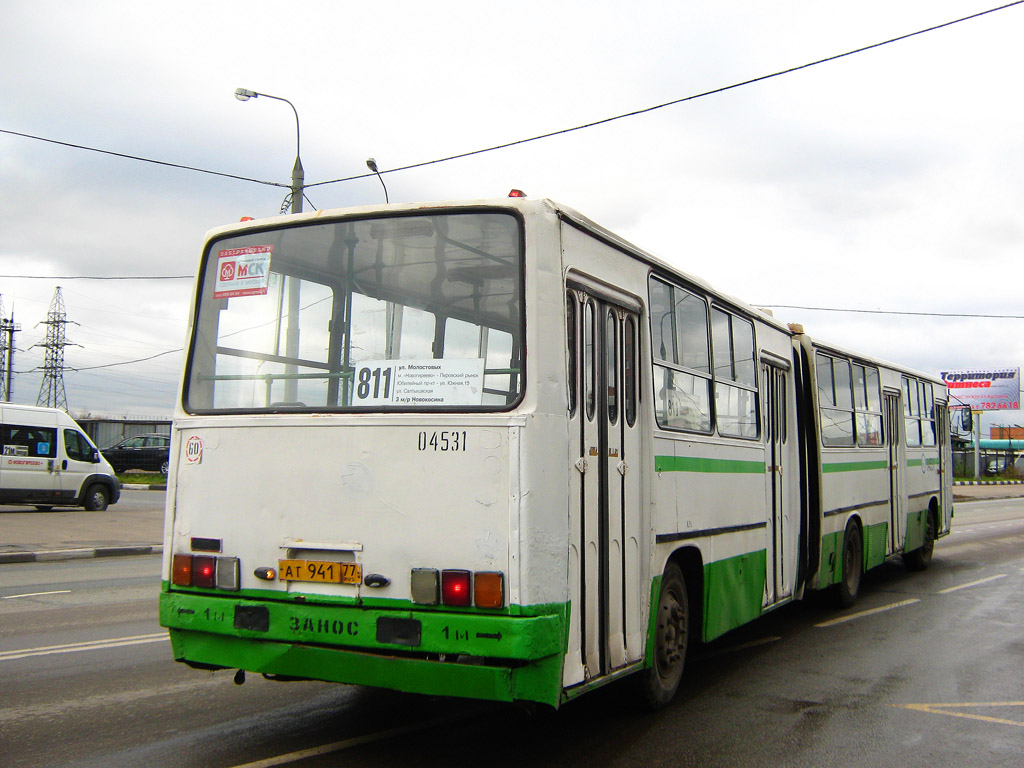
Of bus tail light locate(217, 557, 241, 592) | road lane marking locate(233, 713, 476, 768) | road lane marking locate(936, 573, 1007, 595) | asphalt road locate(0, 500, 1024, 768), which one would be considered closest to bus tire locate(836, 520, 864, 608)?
asphalt road locate(0, 500, 1024, 768)

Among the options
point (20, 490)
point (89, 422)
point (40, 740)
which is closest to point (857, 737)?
point (40, 740)

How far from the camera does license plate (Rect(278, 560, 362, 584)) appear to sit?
4.74 meters

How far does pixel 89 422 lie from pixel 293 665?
50001mm

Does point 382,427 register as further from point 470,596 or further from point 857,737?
point 857,737

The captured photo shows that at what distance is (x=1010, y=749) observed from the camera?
5543 millimetres

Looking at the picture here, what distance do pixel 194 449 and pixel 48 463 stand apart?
19115 mm

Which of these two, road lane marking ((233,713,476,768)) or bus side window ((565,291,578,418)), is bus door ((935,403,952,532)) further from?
bus side window ((565,291,578,418))

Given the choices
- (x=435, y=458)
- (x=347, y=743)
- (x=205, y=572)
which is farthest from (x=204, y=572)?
(x=435, y=458)

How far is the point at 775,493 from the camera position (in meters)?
8.56

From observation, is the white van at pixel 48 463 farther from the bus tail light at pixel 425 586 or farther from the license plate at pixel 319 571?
the bus tail light at pixel 425 586

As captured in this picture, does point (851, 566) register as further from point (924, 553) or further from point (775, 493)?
point (924, 553)

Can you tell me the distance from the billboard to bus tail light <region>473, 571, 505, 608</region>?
254 ft

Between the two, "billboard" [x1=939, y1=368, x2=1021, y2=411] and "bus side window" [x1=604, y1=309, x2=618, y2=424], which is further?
"billboard" [x1=939, y1=368, x2=1021, y2=411]

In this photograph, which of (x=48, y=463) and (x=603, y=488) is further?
(x=48, y=463)
